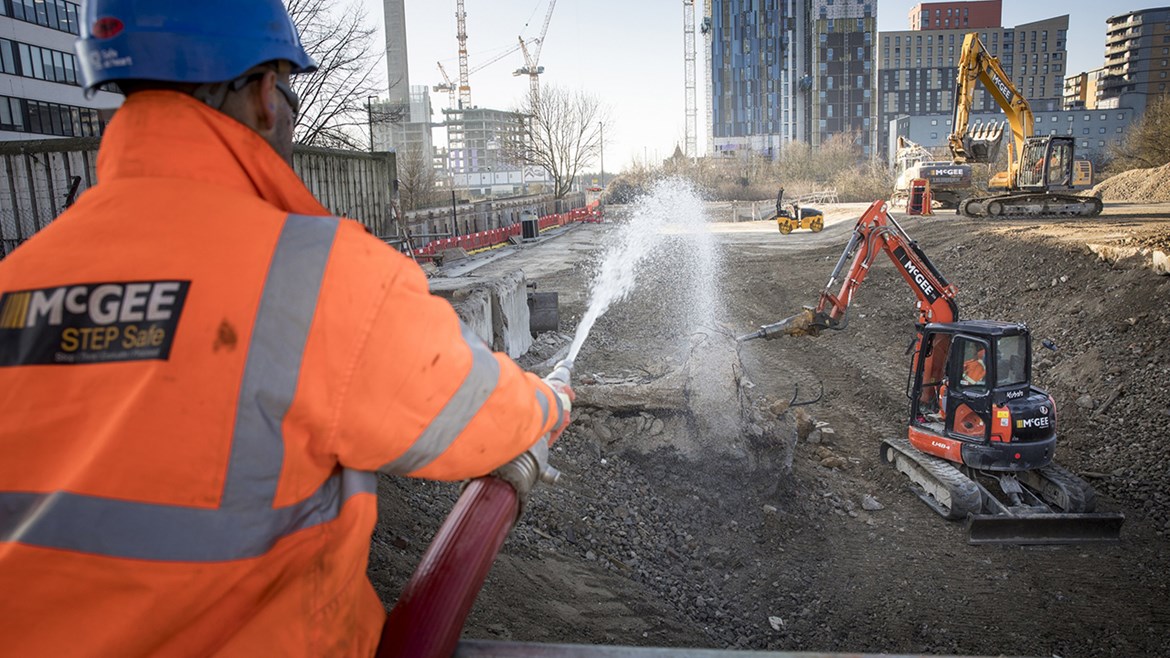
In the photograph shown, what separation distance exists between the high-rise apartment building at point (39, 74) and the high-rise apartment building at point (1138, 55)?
4176 inches

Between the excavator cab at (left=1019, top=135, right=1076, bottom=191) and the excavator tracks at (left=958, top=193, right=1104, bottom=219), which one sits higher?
the excavator cab at (left=1019, top=135, right=1076, bottom=191)

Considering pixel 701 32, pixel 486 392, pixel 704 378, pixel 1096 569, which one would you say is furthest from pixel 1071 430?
pixel 701 32

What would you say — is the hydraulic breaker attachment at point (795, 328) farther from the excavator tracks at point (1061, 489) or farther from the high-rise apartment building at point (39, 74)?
the high-rise apartment building at point (39, 74)

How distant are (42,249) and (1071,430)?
14433mm

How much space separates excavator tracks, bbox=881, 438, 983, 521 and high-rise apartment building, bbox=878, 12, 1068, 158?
382 feet

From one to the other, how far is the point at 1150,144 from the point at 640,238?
1055 inches

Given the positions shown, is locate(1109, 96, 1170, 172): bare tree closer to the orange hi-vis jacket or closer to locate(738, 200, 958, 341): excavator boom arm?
locate(738, 200, 958, 341): excavator boom arm

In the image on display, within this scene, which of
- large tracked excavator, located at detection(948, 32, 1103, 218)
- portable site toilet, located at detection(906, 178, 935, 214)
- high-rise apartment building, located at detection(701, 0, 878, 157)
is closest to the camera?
large tracked excavator, located at detection(948, 32, 1103, 218)

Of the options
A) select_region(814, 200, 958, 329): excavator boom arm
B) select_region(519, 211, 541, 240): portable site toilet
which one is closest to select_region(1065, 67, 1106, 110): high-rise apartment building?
select_region(519, 211, 541, 240): portable site toilet

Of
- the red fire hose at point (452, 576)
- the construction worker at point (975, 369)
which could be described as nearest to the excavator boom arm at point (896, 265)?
the construction worker at point (975, 369)

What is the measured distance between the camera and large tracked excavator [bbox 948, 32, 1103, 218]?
82.7ft

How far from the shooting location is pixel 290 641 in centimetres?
142

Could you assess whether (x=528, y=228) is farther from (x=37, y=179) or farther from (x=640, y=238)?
(x=37, y=179)

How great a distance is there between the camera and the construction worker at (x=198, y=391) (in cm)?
124
